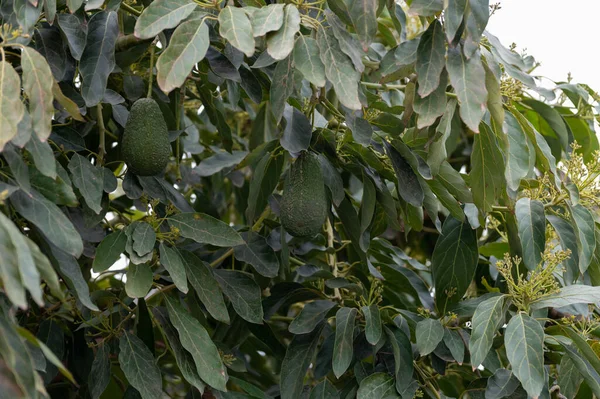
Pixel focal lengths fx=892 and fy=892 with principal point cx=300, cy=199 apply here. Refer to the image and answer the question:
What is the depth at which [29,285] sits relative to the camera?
1.04 meters

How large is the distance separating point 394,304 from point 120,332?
0.72 metres

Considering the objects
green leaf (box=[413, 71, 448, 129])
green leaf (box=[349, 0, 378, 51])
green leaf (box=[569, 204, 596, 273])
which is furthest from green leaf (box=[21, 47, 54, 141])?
green leaf (box=[569, 204, 596, 273])

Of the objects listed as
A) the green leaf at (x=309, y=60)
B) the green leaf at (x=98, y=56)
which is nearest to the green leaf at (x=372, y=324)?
the green leaf at (x=309, y=60)

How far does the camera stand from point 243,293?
1808 mm

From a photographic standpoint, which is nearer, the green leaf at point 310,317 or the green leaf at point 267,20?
the green leaf at point 267,20

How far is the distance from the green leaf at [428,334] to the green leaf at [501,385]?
0.12m

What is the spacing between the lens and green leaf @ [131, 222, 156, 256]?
1.62 metres

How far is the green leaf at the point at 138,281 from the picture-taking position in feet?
5.18

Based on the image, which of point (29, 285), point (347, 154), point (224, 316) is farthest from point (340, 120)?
point (29, 285)

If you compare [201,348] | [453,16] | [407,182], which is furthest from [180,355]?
[453,16]

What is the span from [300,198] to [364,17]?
14.4 inches

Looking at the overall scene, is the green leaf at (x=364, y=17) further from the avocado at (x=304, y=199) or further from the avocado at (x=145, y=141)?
the avocado at (x=145, y=141)

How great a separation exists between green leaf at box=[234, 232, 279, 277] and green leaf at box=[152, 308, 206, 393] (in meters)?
0.21

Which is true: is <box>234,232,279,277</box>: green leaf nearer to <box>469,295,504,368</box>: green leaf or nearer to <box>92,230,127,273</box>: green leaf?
<box>92,230,127,273</box>: green leaf
